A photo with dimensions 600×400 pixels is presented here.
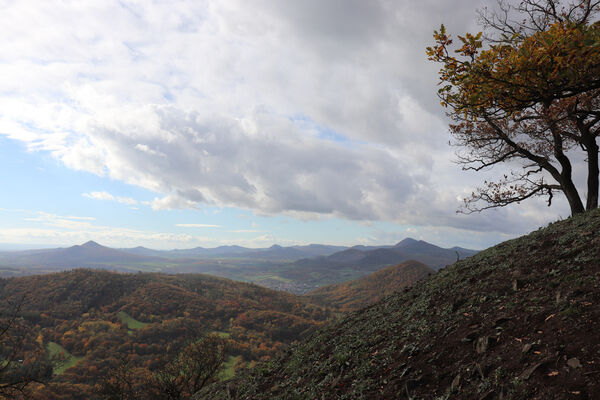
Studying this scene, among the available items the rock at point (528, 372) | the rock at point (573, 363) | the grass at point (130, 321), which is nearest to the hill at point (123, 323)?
the grass at point (130, 321)

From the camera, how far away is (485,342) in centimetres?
771

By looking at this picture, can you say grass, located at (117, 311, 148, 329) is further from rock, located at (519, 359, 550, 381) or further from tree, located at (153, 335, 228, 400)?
rock, located at (519, 359, 550, 381)

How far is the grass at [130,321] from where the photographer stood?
15400 cm

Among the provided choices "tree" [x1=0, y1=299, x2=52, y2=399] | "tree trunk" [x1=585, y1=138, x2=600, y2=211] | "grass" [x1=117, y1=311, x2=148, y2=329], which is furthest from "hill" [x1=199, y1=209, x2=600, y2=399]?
"grass" [x1=117, y1=311, x2=148, y2=329]

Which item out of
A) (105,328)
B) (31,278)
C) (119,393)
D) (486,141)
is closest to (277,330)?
(105,328)

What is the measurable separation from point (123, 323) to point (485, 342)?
19143 centimetres

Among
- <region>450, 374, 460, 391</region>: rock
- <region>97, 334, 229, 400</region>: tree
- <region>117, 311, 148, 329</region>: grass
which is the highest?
<region>450, 374, 460, 391</region>: rock

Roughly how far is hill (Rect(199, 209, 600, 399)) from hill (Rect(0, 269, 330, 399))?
84.5 meters

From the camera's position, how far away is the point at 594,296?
7562 millimetres

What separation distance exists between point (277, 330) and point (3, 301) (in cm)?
14427

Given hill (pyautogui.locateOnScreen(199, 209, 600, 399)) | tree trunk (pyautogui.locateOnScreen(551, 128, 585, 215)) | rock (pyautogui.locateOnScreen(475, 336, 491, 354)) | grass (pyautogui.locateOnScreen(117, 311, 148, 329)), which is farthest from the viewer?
grass (pyautogui.locateOnScreen(117, 311, 148, 329))

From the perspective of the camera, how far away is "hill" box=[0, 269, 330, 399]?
101 meters

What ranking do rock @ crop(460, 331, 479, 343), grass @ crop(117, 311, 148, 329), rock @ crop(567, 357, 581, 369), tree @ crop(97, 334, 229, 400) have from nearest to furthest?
rock @ crop(567, 357, 581, 369), rock @ crop(460, 331, 479, 343), tree @ crop(97, 334, 229, 400), grass @ crop(117, 311, 148, 329)

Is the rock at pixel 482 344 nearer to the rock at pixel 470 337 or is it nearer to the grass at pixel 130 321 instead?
the rock at pixel 470 337
